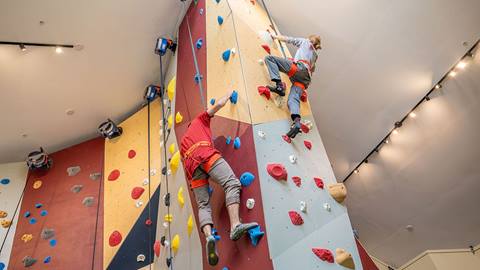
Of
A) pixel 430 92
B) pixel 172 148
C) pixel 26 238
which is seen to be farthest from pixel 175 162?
pixel 430 92

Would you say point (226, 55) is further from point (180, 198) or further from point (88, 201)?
point (88, 201)

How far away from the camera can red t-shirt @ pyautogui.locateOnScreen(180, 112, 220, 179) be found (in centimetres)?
247

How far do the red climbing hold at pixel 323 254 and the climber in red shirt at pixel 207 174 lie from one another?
1.31 feet

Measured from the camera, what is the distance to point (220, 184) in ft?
8.02

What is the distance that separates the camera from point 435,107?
5148mm

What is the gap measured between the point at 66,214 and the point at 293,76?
11.6ft

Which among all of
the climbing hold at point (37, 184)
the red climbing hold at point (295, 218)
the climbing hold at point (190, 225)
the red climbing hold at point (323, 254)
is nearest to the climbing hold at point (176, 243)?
the climbing hold at point (190, 225)

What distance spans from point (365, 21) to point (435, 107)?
1.56 meters

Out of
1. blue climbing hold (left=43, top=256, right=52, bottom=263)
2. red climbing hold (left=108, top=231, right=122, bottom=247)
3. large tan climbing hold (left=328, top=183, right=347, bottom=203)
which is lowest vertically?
large tan climbing hold (left=328, top=183, right=347, bottom=203)

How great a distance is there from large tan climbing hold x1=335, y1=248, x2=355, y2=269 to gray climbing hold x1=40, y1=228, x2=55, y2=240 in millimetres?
3779

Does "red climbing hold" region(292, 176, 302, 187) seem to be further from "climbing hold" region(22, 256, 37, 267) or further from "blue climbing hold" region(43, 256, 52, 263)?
"climbing hold" region(22, 256, 37, 267)

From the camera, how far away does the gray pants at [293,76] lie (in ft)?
9.61

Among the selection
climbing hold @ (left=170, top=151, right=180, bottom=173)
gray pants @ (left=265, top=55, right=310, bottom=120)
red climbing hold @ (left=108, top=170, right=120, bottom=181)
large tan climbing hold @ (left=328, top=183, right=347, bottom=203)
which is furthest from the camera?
red climbing hold @ (left=108, top=170, right=120, bottom=181)

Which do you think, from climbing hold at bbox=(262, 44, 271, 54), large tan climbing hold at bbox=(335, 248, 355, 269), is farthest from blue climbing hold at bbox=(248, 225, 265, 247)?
climbing hold at bbox=(262, 44, 271, 54)
